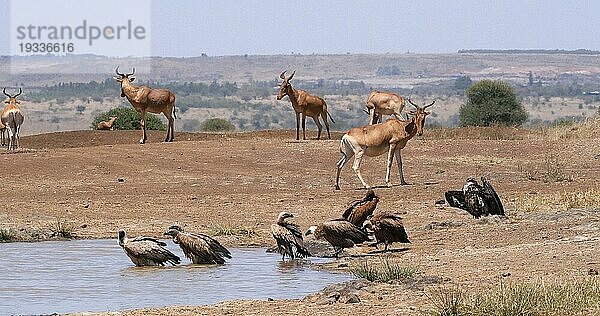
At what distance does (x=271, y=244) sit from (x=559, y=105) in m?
132

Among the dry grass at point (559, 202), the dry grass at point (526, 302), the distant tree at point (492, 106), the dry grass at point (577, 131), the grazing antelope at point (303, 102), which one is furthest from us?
the distant tree at point (492, 106)

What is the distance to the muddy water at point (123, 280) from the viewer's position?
1188cm

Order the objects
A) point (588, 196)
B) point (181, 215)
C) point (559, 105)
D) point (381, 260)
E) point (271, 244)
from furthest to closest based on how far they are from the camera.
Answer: point (559, 105) < point (181, 215) < point (588, 196) < point (271, 244) < point (381, 260)

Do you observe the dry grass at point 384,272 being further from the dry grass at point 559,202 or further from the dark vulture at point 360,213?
the dry grass at point 559,202

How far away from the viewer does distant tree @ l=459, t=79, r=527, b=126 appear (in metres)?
60.1

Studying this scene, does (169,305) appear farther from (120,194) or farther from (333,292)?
(120,194)

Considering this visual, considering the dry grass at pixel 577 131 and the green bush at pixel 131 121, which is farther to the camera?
the green bush at pixel 131 121

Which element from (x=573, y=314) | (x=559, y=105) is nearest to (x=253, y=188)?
(x=573, y=314)

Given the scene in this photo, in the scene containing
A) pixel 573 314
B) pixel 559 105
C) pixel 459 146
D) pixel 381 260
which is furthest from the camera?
pixel 559 105

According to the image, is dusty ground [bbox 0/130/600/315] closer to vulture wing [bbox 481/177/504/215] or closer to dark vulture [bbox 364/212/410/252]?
dark vulture [bbox 364/212/410/252]

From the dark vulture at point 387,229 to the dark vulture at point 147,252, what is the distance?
243 cm

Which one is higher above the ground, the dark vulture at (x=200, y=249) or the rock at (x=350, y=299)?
the rock at (x=350, y=299)

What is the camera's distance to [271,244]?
16609 mm

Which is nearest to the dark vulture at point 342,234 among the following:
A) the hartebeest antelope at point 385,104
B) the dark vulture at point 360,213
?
the dark vulture at point 360,213
